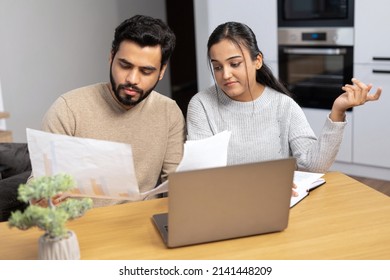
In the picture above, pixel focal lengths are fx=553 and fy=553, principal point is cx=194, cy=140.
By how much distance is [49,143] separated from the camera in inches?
50.2

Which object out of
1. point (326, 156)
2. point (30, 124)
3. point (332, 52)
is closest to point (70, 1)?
point (30, 124)

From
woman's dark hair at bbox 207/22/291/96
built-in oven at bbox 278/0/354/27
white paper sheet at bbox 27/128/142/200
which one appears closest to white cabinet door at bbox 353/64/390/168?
built-in oven at bbox 278/0/354/27

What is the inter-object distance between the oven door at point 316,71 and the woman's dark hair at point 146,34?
83.7 inches

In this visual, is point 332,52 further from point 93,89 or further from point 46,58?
point 93,89

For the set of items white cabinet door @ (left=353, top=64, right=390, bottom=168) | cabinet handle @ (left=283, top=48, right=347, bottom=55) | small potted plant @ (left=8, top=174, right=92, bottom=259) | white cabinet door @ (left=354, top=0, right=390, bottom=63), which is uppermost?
white cabinet door @ (left=354, top=0, right=390, bottom=63)

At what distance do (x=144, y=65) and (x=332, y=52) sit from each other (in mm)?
2276

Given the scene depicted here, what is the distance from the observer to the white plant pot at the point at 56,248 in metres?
1.13

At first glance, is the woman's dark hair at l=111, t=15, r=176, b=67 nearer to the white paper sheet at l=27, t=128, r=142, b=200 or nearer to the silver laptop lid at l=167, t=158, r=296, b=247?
the white paper sheet at l=27, t=128, r=142, b=200

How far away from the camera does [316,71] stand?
3.85 metres

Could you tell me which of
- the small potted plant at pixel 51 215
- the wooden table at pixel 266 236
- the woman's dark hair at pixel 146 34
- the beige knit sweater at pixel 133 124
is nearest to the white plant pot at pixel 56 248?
the small potted plant at pixel 51 215

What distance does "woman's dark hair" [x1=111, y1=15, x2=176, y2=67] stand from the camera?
5.64 ft

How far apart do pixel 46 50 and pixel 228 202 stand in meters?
3.07

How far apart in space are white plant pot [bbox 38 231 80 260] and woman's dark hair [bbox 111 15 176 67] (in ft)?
2.51

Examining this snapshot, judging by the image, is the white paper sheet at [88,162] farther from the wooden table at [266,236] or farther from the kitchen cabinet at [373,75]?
the kitchen cabinet at [373,75]
